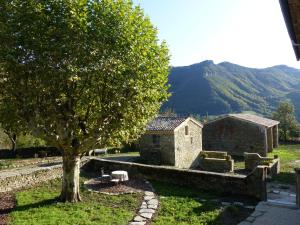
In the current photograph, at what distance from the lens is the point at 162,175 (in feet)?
69.1

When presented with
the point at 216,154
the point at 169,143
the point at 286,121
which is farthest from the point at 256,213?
the point at 286,121

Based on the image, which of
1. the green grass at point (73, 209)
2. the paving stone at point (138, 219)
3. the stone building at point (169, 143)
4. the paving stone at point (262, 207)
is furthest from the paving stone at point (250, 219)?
the stone building at point (169, 143)

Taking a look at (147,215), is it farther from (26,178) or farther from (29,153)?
(29,153)

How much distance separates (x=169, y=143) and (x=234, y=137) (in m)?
15.5

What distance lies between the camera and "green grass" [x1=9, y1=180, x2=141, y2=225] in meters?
13.4

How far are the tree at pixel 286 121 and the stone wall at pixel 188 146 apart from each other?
28.7 m

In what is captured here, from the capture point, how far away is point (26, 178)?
19844mm

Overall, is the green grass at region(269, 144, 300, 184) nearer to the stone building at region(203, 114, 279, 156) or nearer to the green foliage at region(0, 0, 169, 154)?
the stone building at region(203, 114, 279, 156)

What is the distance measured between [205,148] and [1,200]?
36.5 m

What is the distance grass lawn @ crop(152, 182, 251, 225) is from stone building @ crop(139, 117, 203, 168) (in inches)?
668

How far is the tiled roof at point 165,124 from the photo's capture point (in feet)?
118

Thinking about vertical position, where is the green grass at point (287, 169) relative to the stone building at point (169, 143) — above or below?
below

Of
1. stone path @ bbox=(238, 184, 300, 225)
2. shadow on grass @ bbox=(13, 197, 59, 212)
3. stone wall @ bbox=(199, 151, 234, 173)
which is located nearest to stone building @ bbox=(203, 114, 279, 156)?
stone wall @ bbox=(199, 151, 234, 173)

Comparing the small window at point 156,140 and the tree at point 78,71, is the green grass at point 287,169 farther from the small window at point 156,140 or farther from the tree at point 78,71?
the tree at point 78,71
